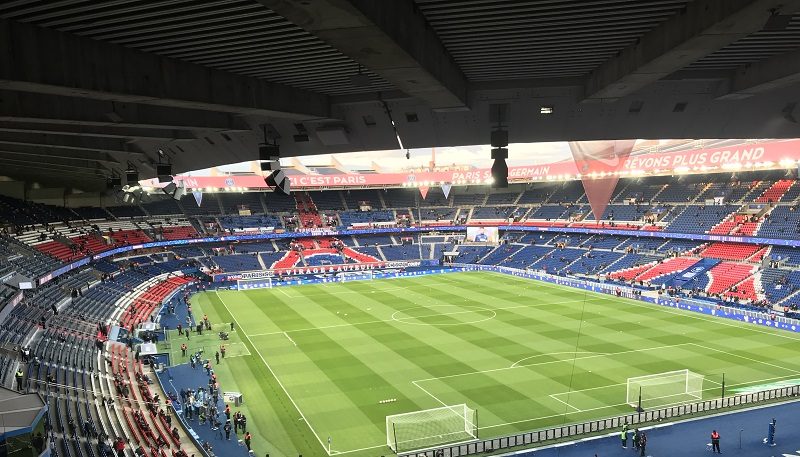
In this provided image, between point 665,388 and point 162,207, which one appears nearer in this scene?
point 665,388

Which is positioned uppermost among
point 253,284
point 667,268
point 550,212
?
point 550,212

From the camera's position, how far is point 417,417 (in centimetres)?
2336

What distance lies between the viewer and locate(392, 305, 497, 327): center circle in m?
42.6

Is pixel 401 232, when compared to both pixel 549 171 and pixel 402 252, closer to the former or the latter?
pixel 402 252

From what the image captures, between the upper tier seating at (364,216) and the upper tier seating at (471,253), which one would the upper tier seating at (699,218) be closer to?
the upper tier seating at (471,253)

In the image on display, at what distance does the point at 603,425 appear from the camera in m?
22.7

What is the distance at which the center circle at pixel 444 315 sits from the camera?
42.6 m

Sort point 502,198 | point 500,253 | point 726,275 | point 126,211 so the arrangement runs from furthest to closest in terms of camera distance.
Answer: point 502,198 < point 500,253 < point 126,211 < point 726,275

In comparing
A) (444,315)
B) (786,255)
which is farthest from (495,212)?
(444,315)

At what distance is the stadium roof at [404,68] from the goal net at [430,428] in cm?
1327

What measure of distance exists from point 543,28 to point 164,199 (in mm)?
75729

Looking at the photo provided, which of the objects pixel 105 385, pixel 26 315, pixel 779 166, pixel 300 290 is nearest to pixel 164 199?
pixel 300 290

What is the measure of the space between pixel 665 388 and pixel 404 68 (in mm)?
24673

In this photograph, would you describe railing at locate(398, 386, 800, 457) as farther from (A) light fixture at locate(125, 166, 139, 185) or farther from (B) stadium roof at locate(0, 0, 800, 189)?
(B) stadium roof at locate(0, 0, 800, 189)
